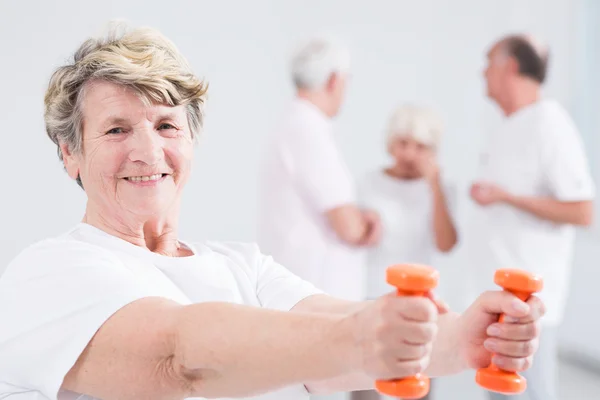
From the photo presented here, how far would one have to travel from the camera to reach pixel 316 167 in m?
2.14

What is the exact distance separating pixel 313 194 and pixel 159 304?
1.45 m

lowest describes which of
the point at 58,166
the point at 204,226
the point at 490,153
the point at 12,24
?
the point at 204,226

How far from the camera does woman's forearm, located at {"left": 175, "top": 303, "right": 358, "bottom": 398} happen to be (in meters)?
0.66

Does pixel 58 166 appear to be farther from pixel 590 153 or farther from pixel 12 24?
pixel 590 153

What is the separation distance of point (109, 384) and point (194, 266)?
0.75 ft

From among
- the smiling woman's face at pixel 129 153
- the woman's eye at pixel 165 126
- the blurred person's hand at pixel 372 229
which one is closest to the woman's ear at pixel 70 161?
the smiling woman's face at pixel 129 153

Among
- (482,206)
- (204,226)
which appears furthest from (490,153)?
(204,226)

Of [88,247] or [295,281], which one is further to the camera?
[295,281]

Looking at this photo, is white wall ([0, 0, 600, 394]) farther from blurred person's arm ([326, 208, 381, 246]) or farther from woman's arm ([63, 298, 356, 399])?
woman's arm ([63, 298, 356, 399])

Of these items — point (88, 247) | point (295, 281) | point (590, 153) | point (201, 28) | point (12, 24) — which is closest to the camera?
point (88, 247)

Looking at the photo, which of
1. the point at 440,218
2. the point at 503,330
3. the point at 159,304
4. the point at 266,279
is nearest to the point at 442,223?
the point at 440,218

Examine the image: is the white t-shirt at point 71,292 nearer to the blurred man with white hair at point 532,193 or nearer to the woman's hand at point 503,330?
the woman's hand at point 503,330

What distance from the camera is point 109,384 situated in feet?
2.42

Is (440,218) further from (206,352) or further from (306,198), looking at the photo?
(206,352)
